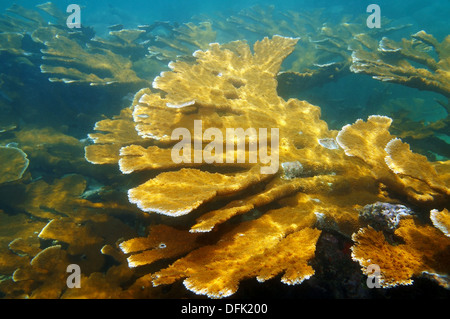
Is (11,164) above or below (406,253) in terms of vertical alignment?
above

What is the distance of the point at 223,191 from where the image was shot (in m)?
2.09

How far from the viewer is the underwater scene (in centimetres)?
184

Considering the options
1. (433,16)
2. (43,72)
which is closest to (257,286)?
(43,72)

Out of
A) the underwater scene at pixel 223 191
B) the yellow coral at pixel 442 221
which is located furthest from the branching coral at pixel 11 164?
the yellow coral at pixel 442 221

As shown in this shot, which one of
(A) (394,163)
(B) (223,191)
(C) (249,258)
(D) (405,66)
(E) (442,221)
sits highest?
(D) (405,66)

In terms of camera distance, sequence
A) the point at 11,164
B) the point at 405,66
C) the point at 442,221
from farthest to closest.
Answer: the point at 405,66 < the point at 11,164 < the point at 442,221

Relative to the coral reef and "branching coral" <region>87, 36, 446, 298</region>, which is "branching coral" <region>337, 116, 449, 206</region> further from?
the coral reef

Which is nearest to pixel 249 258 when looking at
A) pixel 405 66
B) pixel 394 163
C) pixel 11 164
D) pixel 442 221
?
pixel 442 221

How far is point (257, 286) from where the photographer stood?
205cm

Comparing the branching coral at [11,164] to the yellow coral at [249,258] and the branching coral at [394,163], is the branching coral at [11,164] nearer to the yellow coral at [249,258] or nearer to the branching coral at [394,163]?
the yellow coral at [249,258]

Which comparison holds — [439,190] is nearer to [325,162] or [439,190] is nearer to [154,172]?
[325,162]

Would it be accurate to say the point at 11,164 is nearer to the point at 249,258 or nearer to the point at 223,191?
the point at 223,191
